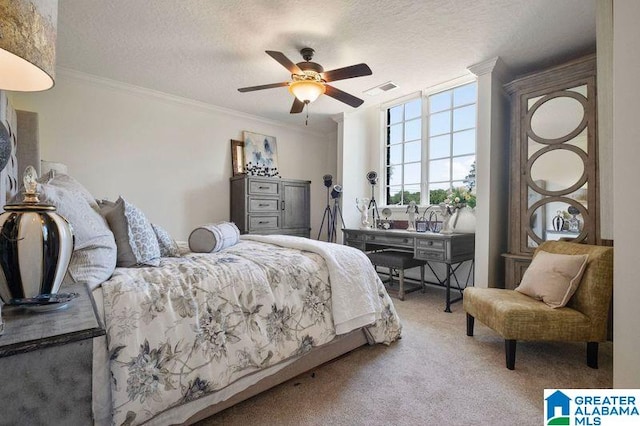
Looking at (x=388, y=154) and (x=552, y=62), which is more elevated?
(x=552, y=62)

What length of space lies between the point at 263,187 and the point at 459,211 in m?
2.66

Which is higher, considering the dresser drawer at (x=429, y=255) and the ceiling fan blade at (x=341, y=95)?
the ceiling fan blade at (x=341, y=95)

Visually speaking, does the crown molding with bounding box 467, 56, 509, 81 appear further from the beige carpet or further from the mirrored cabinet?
the beige carpet

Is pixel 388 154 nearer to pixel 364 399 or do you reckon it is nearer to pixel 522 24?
pixel 522 24

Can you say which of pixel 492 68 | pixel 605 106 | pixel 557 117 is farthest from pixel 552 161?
pixel 492 68

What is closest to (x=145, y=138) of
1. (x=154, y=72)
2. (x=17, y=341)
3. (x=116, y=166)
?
(x=116, y=166)

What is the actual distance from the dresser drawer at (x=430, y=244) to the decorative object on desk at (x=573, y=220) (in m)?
1.04

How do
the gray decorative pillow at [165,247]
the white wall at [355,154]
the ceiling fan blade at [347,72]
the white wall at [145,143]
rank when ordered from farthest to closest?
the white wall at [355,154] → the white wall at [145,143] → the ceiling fan blade at [347,72] → the gray decorative pillow at [165,247]

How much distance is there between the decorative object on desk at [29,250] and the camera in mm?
858

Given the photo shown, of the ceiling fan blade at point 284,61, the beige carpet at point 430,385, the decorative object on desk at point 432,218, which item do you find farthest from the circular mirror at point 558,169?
the ceiling fan blade at point 284,61

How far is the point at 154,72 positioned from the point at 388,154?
10.8ft

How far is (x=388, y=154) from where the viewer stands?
471 cm

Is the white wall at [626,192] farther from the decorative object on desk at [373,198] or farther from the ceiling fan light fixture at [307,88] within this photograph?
the decorative object on desk at [373,198]

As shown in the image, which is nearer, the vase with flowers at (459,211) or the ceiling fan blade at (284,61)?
the ceiling fan blade at (284,61)
